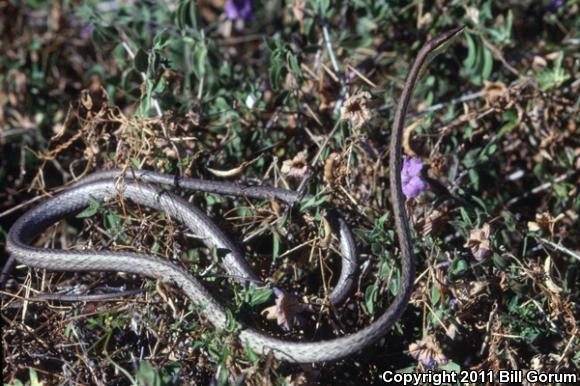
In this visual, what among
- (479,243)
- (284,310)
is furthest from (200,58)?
(479,243)

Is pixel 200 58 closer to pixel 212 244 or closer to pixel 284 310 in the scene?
pixel 212 244

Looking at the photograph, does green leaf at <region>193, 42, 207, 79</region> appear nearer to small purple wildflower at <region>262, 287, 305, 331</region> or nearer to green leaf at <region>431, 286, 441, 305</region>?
small purple wildflower at <region>262, 287, 305, 331</region>

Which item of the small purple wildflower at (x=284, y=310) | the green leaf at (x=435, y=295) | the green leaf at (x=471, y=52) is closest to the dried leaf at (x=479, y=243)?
the green leaf at (x=435, y=295)

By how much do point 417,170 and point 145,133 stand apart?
1.38 meters

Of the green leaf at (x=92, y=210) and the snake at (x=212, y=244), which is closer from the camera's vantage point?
the snake at (x=212, y=244)

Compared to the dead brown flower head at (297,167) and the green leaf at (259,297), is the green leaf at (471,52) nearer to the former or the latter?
the dead brown flower head at (297,167)

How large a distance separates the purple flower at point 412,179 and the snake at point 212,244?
1.13ft

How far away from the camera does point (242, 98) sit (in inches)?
150

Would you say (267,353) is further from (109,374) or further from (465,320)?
(465,320)

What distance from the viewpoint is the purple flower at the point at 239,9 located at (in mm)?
4613

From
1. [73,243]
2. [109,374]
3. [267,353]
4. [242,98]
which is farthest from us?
[242,98]

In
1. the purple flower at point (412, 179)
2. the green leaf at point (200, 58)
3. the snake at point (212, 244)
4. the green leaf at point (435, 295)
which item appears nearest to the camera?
the snake at point (212, 244)

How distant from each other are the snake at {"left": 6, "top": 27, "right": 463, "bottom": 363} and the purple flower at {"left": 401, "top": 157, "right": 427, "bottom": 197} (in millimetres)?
345

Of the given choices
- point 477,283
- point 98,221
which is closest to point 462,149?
point 477,283
